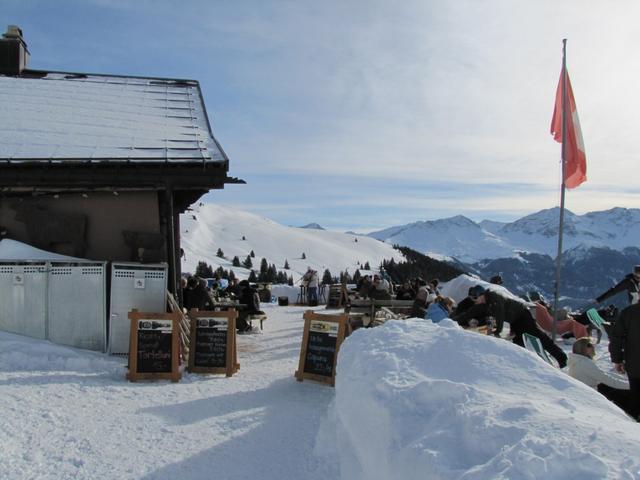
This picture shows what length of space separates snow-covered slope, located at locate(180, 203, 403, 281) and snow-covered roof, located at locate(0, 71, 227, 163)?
5767cm

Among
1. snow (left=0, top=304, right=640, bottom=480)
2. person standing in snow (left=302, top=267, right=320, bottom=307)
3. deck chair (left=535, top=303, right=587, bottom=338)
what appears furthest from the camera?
person standing in snow (left=302, top=267, right=320, bottom=307)

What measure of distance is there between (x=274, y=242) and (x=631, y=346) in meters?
100

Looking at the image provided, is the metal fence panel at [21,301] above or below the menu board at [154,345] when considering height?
above

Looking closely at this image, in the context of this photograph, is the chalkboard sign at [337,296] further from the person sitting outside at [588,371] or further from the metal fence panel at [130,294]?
the person sitting outside at [588,371]

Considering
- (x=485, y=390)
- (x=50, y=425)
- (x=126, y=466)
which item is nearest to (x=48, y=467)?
(x=126, y=466)

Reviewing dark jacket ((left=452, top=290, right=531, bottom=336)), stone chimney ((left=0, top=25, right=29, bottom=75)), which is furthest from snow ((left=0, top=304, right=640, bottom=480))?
stone chimney ((left=0, top=25, right=29, bottom=75))

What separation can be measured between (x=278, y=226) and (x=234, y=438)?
122m

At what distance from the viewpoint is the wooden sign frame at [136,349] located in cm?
744

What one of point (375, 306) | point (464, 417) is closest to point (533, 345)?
point (464, 417)

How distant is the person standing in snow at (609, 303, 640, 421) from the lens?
6059mm

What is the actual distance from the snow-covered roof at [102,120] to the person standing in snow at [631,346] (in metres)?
6.21

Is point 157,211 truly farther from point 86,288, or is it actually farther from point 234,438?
point 234,438

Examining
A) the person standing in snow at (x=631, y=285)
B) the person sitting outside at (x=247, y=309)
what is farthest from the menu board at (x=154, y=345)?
the person standing in snow at (x=631, y=285)

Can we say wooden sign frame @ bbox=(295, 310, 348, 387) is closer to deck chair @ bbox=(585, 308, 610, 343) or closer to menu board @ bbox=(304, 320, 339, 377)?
menu board @ bbox=(304, 320, 339, 377)
